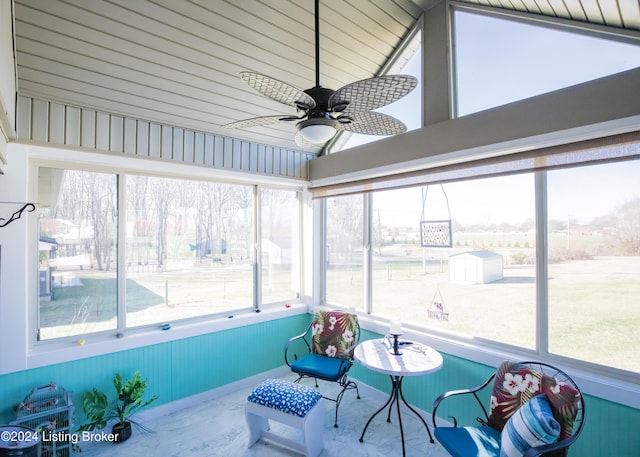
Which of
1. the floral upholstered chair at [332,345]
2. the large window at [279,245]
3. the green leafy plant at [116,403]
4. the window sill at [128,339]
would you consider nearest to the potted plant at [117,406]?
the green leafy plant at [116,403]

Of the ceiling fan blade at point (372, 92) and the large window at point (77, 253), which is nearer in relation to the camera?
the ceiling fan blade at point (372, 92)

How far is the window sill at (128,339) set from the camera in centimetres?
246

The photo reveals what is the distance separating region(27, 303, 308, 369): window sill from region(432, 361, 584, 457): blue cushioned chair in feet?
A: 7.13

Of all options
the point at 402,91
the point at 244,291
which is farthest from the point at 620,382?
the point at 244,291

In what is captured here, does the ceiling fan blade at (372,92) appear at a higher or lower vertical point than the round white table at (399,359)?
higher

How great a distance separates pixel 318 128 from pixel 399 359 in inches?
72.8

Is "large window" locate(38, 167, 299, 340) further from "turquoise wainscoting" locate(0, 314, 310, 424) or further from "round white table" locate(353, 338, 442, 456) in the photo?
"round white table" locate(353, 338, 442, 456)

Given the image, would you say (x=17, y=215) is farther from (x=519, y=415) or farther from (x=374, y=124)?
(x=519, y=415)

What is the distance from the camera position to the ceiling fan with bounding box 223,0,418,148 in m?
1.38

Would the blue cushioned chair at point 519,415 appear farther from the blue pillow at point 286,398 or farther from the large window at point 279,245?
the large window at point 279,245

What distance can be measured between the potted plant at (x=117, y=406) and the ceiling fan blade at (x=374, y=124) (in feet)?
8.39

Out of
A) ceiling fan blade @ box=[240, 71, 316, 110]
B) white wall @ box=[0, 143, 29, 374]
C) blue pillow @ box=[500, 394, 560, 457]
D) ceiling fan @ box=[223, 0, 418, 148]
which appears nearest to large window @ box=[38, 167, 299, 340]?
white wall @ box=[0, 143, 29, 374]

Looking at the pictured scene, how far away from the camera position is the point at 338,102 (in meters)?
1.56

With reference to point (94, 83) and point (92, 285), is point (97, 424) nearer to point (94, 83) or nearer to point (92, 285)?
point (92, 285)
